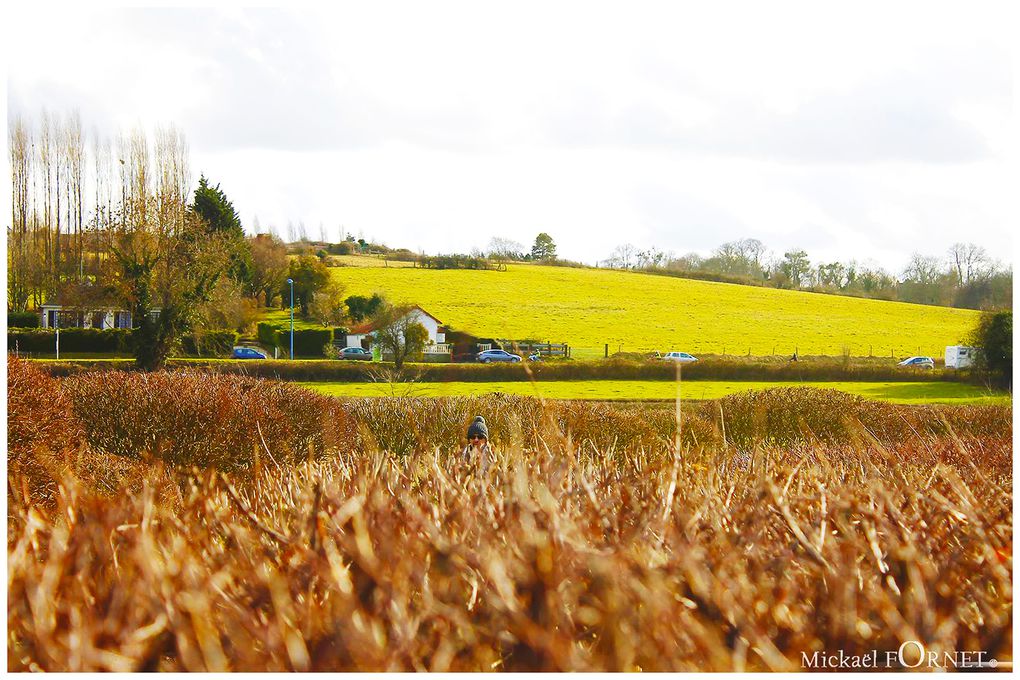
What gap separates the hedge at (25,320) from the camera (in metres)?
14.2

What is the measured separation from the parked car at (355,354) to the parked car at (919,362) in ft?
36.1

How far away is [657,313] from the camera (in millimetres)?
23234

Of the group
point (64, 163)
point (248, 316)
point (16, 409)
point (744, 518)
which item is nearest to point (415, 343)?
point (248, 316)

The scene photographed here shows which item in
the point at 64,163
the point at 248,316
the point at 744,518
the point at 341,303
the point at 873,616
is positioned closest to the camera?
the point at 873,616

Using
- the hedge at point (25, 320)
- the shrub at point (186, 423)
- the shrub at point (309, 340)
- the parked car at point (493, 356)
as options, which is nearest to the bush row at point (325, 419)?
the shrub at point (186, 423)

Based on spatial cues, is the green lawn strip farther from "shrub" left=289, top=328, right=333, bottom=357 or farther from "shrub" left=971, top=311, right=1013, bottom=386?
→ "shrub" left=971, top=311, right=1013, bottom=386

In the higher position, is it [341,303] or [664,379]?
[341,303]

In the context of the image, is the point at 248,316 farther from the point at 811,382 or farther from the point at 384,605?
the point at 384,605

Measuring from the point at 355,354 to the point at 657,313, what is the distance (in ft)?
29.6

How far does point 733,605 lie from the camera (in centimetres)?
122

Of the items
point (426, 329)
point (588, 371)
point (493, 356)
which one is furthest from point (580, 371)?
Result: point (426, 329)

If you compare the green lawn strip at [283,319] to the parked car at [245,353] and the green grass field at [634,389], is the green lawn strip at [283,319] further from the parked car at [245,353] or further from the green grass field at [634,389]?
the green grass field at [634,389]

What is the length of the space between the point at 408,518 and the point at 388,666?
0.42 m

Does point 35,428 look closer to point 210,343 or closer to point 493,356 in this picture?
point 493,356
